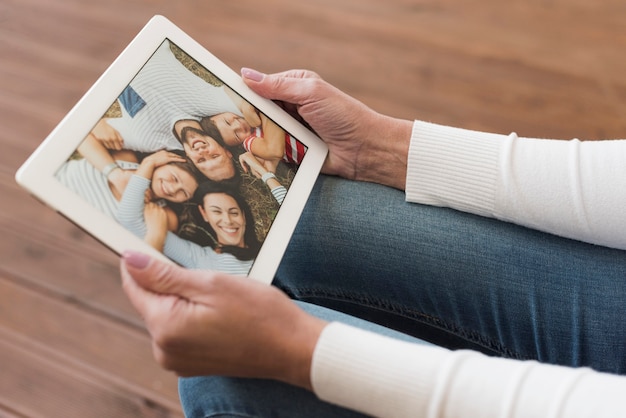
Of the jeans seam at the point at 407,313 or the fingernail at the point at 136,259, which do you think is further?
the jeans seam at the point at 407,313

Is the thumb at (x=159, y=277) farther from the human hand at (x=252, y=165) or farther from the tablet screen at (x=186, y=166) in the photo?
the human hand at (x=252, y=165)

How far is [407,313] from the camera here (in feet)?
2.09

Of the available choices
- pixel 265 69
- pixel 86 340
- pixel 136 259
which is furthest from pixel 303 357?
pixel 265 69

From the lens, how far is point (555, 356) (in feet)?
1.94

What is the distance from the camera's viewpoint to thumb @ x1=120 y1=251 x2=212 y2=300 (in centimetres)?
49

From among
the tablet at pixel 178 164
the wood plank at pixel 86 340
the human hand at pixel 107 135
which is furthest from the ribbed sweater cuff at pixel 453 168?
the wood plank at pixel 86 340

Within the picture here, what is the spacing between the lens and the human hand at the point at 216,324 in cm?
49

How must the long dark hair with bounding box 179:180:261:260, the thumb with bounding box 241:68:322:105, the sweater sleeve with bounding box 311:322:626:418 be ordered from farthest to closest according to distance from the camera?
the thumb with bounding box 241:68:322:105 < the long dark hair with bounding box 179:180:261:260 < the sweater sleeve with bounding box 311:322:626:418

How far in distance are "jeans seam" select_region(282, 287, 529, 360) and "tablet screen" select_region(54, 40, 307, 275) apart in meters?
0.13

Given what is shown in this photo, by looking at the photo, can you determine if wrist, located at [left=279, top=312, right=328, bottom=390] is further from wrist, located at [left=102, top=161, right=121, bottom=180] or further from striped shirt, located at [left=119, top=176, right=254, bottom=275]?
wrist, located at [left=102, top=161, right=121, bottom=180]

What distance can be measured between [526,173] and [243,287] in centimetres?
35

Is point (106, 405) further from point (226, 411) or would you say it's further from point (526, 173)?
point (526, 173)

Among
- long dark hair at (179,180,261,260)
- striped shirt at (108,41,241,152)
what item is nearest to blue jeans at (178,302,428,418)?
long dark hair at (179,180,261,260)

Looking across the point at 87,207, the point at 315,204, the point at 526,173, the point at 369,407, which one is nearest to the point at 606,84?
the point at 526,173
